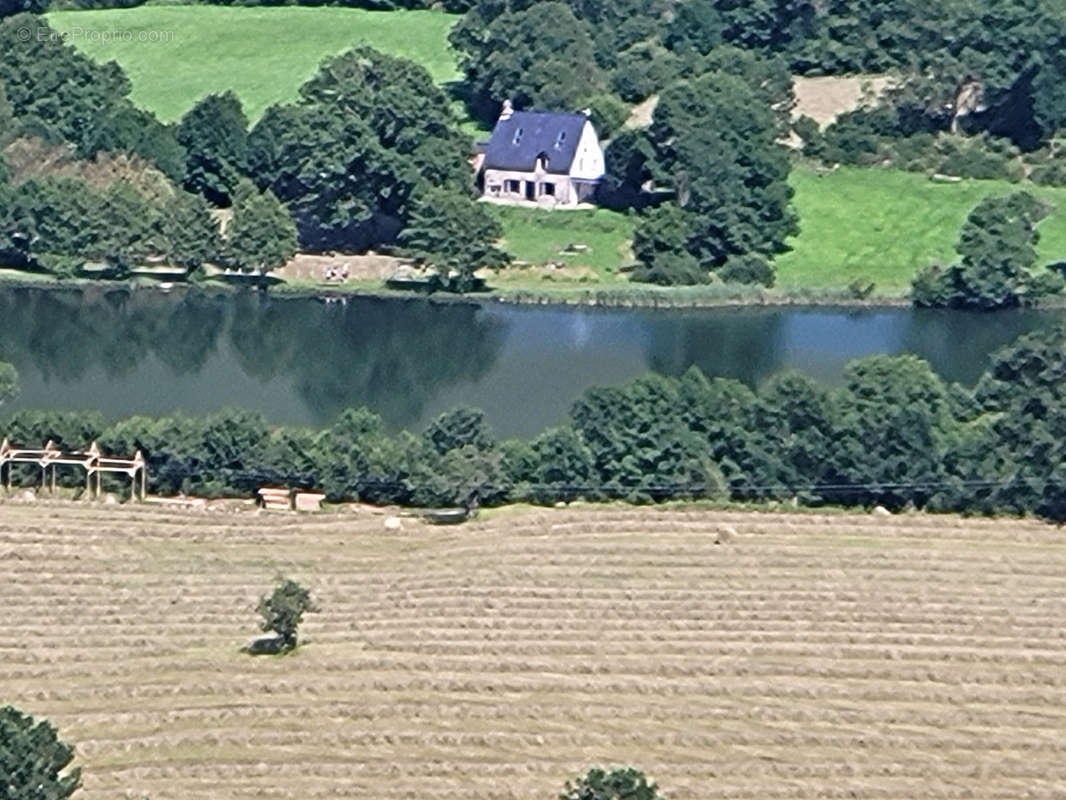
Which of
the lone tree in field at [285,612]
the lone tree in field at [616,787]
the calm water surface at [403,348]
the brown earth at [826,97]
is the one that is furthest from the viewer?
the brown earth at [826,97]

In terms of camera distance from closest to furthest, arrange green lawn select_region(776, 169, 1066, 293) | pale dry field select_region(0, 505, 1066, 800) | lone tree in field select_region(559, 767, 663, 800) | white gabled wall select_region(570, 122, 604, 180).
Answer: lone tree in field select_region(559, 767, 663, 800) → pale dry field select_region(0, 505, 1066, 800) → green lawn select_region(776, 169, 1066, 293) → white gabled wall select_region(570, 122, 604, 180)

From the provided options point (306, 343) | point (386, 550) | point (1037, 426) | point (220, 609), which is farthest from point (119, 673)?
point (306, 343)

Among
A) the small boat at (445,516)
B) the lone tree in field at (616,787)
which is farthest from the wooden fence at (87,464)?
the lone tree in field at (616,787)

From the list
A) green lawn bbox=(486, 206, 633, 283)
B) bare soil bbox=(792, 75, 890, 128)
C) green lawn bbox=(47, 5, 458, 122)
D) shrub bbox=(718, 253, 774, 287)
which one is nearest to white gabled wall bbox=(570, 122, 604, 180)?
green lawn bbox=(486, 206, 633, 283)

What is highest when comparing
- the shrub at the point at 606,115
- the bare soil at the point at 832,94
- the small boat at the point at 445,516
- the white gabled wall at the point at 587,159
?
the bare soil at the point at 832,94

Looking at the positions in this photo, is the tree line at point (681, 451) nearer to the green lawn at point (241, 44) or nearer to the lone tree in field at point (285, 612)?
the lone tree in field at point (285, 612)

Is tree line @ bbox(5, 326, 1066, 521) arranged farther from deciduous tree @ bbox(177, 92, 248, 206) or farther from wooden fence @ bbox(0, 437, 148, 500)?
deciduous tree @ bbox(177, 92, 248, 206)

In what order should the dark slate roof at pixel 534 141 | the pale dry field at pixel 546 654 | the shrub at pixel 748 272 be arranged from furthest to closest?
1. the dark slate roof at pixel 534 141
2. the shrub at pixel 748 272
3. the pale dry field at pixel 546 654
